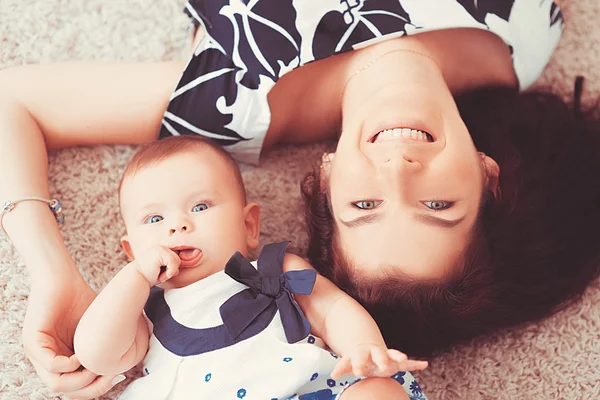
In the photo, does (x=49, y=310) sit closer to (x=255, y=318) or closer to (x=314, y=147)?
(x=255, y=318)

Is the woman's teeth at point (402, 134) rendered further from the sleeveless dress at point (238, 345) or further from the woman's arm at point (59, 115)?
the woman's arm at point (59, 115)

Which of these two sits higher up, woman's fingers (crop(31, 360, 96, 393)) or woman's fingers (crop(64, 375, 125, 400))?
woman's fingers (crop(31, 360, 96, 393))

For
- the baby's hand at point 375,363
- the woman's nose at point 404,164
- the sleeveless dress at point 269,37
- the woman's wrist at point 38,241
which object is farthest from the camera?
the sleeveless dress at point 269,37

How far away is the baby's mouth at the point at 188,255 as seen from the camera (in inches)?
41.6

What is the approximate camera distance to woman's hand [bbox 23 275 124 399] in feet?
3.30

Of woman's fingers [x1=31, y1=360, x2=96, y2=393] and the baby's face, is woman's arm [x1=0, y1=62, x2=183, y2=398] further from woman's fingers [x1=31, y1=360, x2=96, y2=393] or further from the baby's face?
the baby's face

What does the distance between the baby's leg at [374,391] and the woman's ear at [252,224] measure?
330 mm

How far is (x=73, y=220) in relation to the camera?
1.25 metres

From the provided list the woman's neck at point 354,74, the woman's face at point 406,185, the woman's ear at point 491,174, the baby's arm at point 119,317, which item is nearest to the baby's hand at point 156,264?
the baby's arm at point 119,317

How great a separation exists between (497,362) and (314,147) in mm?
541

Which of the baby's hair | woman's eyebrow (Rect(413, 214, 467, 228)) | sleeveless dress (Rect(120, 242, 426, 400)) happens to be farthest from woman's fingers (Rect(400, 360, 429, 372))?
the baby's hair

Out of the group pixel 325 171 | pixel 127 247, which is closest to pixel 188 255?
pixel 127 247

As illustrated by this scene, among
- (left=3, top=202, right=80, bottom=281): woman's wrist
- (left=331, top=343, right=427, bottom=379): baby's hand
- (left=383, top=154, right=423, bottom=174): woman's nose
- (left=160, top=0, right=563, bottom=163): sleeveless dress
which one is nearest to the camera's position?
(left=331, top=343, right=427, bottom=379): baby's hand

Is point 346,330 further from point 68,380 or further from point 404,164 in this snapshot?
point 68,380
